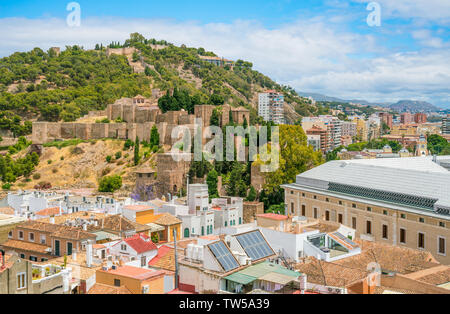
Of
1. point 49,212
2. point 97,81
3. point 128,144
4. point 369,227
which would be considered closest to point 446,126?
point 97,81

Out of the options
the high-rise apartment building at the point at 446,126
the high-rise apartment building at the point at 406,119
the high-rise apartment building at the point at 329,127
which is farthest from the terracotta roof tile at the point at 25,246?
the high-rise apartment building at the point at 406,119

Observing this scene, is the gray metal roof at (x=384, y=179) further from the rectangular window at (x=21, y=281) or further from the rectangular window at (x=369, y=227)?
the rectangular window at (x=21, y=281)

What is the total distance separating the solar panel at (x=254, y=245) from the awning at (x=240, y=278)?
45.3 inches

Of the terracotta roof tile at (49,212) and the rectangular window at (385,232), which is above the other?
the terracotta roof tile at (49,212)

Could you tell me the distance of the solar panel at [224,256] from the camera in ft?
24.9

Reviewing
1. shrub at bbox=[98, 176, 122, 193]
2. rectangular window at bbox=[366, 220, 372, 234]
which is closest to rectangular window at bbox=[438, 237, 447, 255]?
rectangular window at bbox=[366, 220, 372, 234]

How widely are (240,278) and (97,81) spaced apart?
37952 millimetres

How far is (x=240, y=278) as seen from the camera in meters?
7.35

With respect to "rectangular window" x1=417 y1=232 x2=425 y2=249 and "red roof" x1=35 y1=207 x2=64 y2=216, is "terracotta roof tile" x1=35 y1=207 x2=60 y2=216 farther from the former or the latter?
"rectangular window" x1=417 y1=232 x2=425 y2=249

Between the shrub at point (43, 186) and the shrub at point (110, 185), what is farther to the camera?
the shrub at point (43, 186)

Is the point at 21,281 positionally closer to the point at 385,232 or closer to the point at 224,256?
the point at 224,256

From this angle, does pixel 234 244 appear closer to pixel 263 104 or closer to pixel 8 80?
pixel 8 80
